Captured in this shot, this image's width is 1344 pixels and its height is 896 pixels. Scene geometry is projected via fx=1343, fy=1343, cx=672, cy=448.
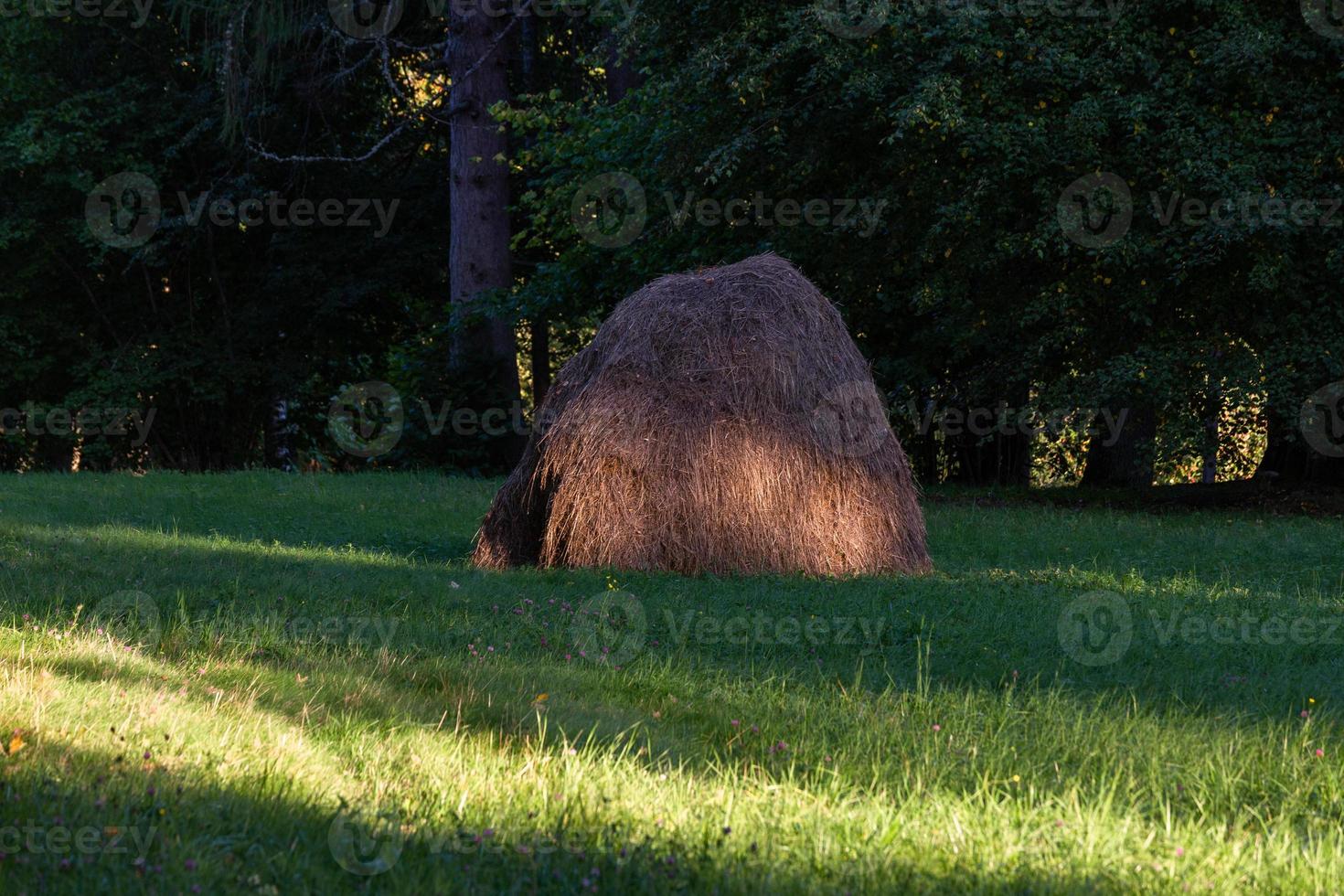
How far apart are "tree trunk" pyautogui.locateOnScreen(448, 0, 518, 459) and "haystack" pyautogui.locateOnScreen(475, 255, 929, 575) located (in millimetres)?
13220

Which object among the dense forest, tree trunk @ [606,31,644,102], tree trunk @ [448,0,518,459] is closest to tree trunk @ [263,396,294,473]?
the dense forest

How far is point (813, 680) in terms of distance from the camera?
700cm

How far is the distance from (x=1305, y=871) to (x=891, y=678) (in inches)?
115

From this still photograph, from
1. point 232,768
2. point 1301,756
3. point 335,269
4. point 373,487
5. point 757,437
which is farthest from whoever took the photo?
point 335,269

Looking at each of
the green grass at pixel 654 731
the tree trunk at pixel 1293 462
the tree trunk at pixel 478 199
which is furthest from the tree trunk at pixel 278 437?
the green grass at pixel 654 731

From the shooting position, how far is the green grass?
13.5ft

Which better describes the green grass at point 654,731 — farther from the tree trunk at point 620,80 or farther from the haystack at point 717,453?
the tree trunk at point 620,80

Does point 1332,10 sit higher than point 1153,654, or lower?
higher

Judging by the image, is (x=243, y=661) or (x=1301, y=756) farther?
(x=243, y=661)

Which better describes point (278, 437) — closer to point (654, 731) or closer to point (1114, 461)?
point (1114, 461)

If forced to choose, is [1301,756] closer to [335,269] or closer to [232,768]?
[232,768]

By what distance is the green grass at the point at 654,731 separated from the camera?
413 cm

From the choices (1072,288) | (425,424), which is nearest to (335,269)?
(425,424)

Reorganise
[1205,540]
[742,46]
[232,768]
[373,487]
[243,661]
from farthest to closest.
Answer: [373,487]
[742,46]
[1205,540]
[243,661]
[232,768]
